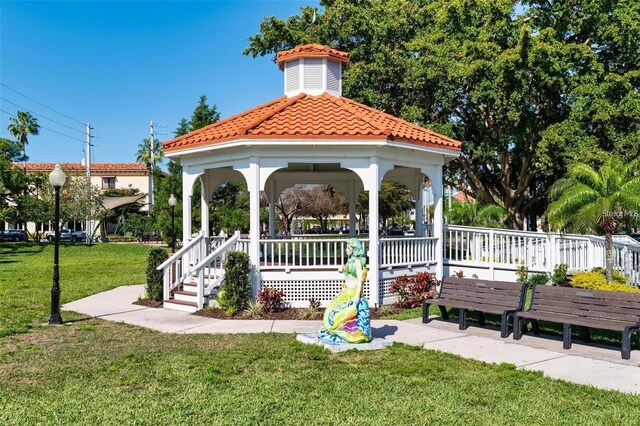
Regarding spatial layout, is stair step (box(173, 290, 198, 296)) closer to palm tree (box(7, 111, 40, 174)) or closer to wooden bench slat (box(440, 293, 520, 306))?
wooden bench slat (box(440, 293, 520, 306))

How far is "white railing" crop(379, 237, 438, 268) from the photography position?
1267 centimetres

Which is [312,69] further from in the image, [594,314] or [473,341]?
[594,314]

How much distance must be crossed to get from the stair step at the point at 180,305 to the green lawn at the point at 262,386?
270 centimetres

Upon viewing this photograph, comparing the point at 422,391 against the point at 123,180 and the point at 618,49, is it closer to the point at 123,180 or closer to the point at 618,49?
the point at 618,49

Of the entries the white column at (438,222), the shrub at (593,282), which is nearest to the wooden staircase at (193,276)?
the white column at (438,222)

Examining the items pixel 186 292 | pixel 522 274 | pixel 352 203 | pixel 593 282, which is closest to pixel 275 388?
pixel 186 292

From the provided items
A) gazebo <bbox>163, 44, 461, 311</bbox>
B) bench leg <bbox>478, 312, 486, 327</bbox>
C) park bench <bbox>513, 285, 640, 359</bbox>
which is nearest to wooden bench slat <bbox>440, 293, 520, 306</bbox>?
park bench <bbox>513, 285, 640, 359</bbox>

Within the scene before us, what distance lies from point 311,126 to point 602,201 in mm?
6799

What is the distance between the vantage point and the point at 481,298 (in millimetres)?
9703

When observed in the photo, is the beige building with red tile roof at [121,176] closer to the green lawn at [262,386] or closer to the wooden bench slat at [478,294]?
the green lawn at [262,386]

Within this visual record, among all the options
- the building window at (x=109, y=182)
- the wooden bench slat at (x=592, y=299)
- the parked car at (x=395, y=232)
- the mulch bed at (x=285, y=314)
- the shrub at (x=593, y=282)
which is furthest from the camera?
the building window at (x=109, y=182)

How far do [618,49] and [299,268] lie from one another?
15625 millimetres

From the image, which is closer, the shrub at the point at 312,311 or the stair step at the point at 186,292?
the shrub at the point at 312,311

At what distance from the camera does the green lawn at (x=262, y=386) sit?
5211 mm
